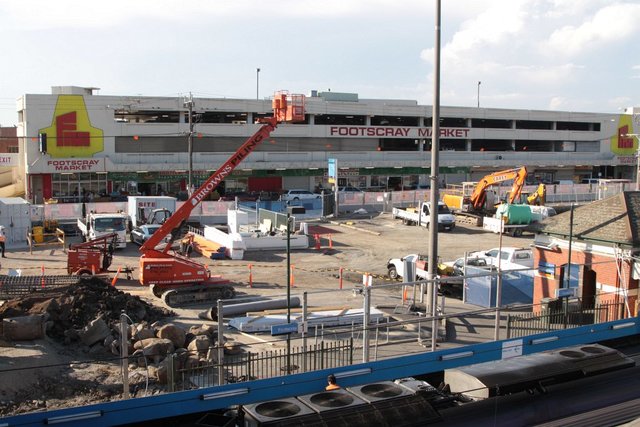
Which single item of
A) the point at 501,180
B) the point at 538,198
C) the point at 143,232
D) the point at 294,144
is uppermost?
the point at 294,144

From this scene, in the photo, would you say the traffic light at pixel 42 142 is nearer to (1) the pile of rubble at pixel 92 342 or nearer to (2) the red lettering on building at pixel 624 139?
(1) the pile of rubble at pixel 92 342

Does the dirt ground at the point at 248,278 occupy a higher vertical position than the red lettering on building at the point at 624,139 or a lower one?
lower

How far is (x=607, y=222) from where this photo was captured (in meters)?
18.1

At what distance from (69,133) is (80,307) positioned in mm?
44699

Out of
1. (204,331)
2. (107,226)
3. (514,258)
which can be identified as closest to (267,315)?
(204,331)

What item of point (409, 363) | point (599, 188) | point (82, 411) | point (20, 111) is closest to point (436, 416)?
point (409, 363)

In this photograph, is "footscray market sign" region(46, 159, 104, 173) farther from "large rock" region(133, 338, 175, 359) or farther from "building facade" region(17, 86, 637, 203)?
"large rock" region(133, 338, 175, 359)

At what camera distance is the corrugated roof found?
56.8ft

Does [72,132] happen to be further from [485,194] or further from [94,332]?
[94,332]

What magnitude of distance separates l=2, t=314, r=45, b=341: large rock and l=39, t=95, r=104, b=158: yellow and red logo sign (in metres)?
45.8

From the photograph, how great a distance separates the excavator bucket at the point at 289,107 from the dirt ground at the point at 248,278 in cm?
628

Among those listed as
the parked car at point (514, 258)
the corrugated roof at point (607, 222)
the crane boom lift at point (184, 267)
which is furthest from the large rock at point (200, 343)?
the parked car at point (514, 258)

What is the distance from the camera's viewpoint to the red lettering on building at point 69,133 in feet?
195

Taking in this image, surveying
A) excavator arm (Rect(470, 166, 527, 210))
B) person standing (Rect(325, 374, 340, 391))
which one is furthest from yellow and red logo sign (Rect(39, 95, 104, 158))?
person standing (Rect(325, 374, 340, 391))
